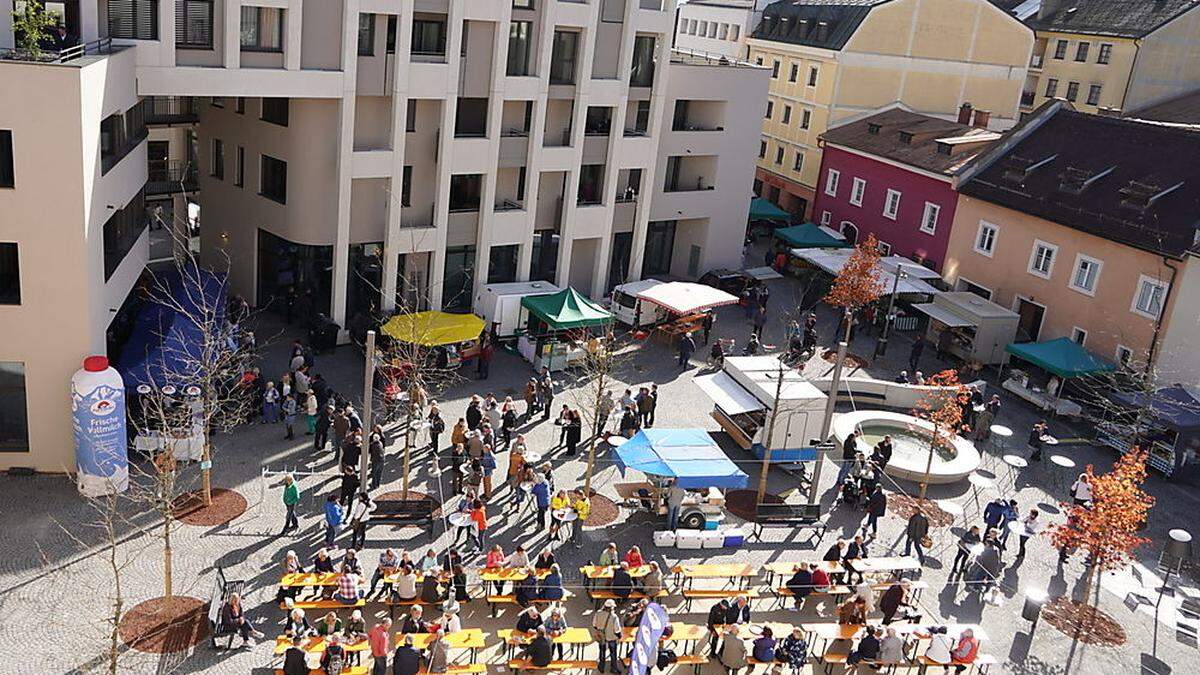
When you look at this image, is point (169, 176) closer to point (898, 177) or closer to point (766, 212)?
point (766, 212)

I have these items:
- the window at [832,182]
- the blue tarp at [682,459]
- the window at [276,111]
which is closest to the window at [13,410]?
the window at [276,111]

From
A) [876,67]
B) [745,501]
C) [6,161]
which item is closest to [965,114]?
[876,67]

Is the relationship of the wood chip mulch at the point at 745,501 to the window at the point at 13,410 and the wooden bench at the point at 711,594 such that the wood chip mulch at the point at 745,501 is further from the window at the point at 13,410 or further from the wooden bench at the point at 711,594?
the window at the point at 13,410

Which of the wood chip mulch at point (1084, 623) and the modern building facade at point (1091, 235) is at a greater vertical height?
the modern building facade at point (1091, 235)

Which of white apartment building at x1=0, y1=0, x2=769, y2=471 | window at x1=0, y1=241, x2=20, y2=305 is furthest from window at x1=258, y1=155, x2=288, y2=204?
window at x1=0, y1=241, x2=20, y2=305

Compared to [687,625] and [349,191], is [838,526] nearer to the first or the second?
[687,625]

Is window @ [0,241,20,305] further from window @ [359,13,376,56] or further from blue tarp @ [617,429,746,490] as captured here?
blue tarp @ [617,429,746,490]

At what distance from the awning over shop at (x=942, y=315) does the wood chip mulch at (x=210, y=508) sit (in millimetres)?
26212

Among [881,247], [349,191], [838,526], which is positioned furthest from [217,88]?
[881,247]

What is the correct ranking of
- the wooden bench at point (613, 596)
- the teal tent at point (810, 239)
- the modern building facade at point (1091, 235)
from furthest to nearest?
the teal tent at point (810, 239)
the modern building facade at point (1091, 235)
the wooden bench at point (613, 596)

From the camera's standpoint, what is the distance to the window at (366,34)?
3253 centimetres

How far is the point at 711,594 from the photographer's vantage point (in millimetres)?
22672

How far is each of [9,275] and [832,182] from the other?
39.7 meters

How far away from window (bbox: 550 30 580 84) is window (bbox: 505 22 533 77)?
104cm
